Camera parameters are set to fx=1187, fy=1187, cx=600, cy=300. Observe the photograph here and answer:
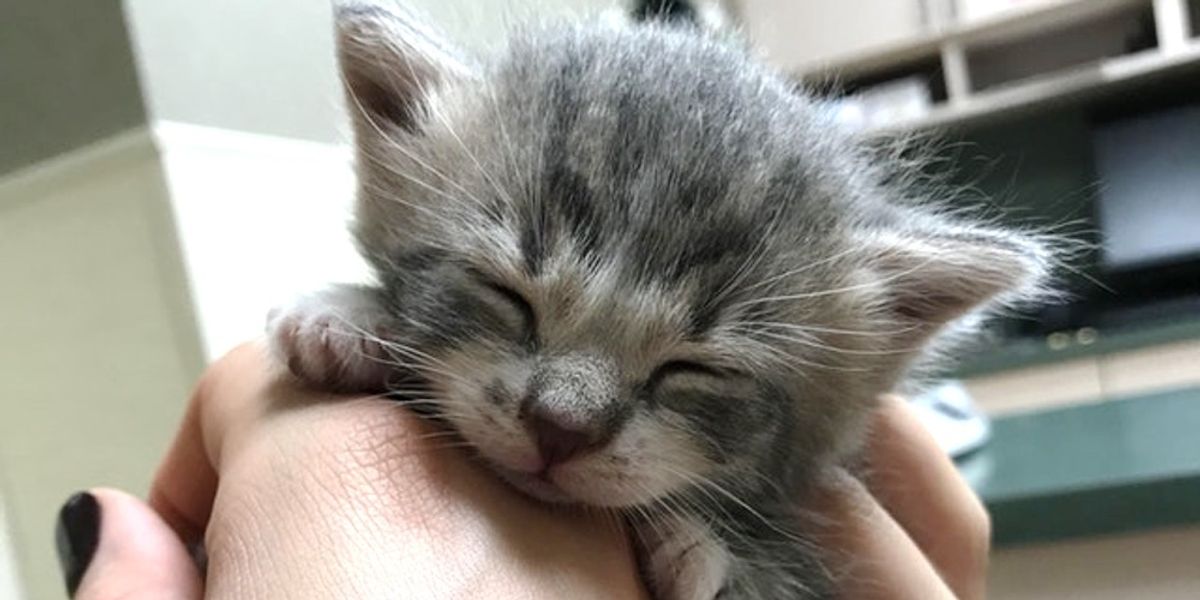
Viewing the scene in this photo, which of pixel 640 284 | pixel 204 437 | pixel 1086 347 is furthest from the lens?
pixel 1086 347

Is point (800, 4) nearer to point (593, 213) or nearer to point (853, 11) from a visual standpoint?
point (853, 11)

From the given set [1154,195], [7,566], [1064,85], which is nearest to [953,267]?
[7,566]

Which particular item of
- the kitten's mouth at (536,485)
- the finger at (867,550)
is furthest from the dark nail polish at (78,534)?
the finger at (867,550)

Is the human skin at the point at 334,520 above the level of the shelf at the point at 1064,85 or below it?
below

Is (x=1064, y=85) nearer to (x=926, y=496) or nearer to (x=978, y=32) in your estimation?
(x=978, y=32)

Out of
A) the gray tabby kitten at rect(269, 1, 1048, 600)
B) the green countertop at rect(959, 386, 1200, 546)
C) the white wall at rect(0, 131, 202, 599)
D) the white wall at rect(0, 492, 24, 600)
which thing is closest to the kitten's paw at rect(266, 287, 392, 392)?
the gray tabby kitten at rect(269, 1, 1048, 600)

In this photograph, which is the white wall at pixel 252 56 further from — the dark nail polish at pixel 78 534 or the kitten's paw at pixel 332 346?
the dark nail polish at pixel 78 534

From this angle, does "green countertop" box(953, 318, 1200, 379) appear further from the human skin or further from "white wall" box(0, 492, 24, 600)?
the human skin
